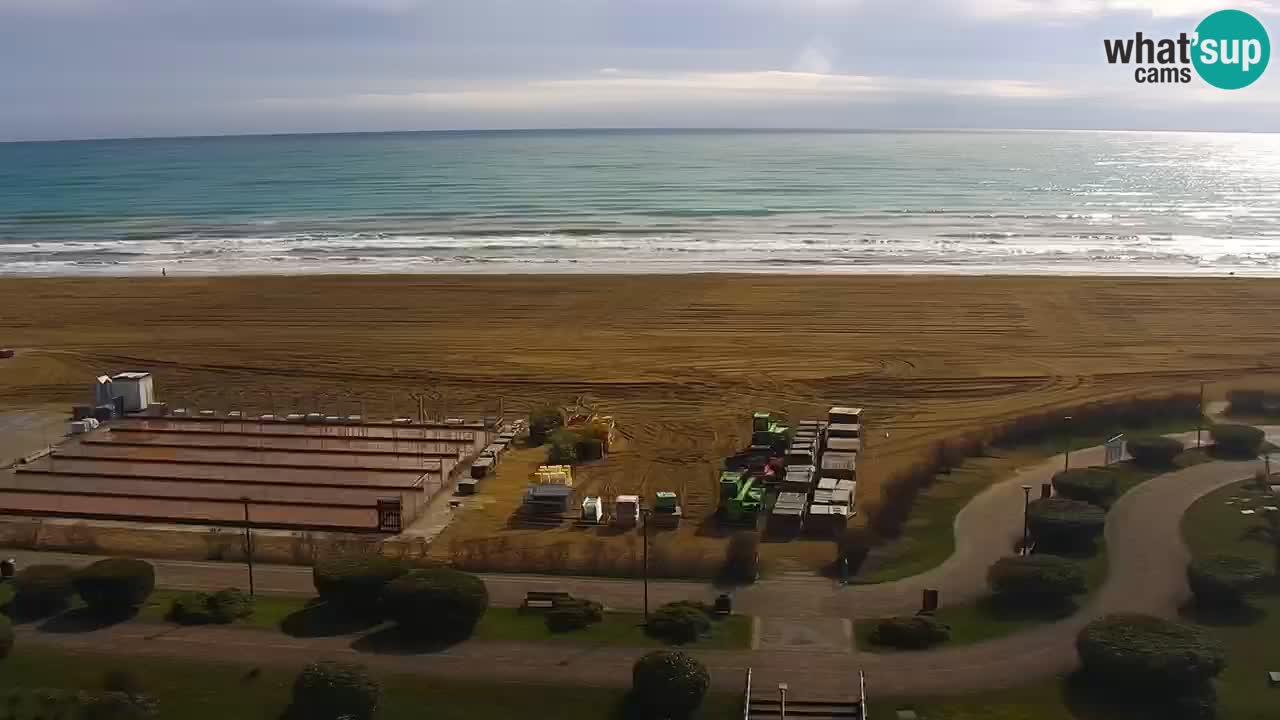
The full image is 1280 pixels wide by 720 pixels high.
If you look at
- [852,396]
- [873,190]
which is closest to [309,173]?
[873,190]

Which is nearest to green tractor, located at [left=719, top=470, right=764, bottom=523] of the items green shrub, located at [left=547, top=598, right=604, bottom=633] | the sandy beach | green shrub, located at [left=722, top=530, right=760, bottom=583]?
the sandy beach

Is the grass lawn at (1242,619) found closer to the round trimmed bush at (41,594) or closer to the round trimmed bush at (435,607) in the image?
the round trimmed bush at (435,607)

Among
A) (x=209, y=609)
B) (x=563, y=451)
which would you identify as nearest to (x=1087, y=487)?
(x=563, y=451)

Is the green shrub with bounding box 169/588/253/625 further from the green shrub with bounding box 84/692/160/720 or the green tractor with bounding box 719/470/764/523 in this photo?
the green tractor with bounding box 719/470/764/523

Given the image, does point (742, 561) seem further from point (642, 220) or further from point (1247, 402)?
point (642, 220)

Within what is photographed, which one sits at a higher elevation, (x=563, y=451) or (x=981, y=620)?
(x=563, y=451)

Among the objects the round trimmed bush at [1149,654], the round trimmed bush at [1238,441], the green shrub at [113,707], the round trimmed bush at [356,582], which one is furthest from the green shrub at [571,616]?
the round trimmed bush at [1238,441]
